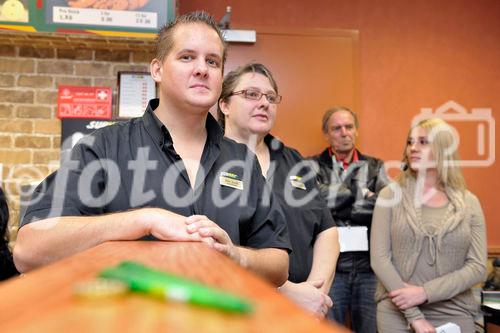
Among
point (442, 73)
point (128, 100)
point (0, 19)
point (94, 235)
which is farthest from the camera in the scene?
point (442, 73)

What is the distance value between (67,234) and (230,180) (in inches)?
17.9

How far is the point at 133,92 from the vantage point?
341cm

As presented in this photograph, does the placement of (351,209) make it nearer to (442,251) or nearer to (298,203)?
(442,251)

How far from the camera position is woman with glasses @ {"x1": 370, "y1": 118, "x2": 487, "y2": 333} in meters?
2.51

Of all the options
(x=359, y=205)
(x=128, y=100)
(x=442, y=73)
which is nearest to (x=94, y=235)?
(x=359, y=205)

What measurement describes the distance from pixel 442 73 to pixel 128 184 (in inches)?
136

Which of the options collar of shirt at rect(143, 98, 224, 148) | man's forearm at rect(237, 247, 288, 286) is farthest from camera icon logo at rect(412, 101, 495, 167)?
man's forearm at rect(237, 247, 288, 286)

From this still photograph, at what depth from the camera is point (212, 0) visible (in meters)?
3.83

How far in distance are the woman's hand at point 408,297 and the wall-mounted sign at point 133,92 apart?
1915mm

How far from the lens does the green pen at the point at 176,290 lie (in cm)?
34

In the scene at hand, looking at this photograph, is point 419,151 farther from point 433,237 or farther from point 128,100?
point 128,100

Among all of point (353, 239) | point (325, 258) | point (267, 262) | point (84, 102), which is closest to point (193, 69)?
point (267, 262)

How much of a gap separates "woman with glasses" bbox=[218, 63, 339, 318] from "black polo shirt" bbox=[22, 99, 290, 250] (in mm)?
532

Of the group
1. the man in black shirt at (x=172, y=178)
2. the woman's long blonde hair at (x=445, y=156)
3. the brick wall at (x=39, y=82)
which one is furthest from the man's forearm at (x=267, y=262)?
the brick wall at (x=39, y=82)
